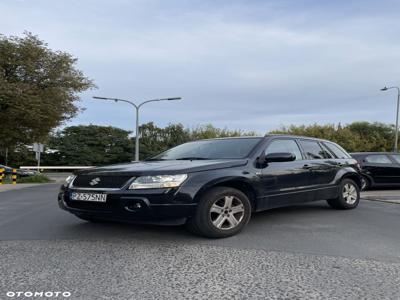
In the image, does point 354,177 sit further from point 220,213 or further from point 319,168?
point 220,213

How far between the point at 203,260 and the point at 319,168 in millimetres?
3483

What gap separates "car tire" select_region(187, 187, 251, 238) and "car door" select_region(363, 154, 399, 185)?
8623mm

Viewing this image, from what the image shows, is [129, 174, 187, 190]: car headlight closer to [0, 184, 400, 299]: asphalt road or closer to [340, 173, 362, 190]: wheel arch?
[0, 184, 400, 299]: asphalt road

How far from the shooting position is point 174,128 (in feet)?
213

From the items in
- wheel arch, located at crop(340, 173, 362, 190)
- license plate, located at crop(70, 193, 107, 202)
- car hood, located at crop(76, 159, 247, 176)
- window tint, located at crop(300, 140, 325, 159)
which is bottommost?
license plate, located at crop(70, 193, 107, 202)

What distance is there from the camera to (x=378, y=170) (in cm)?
1312

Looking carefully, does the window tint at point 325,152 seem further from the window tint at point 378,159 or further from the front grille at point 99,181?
the window tint at point 378,159

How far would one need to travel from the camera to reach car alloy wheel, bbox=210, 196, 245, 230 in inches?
215

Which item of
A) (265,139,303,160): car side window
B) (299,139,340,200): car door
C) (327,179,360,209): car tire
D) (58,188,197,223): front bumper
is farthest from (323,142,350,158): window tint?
(58,188,197,223): front bumper

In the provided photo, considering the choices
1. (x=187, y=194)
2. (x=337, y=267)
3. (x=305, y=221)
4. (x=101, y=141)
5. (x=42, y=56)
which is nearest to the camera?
(x=337, y=267)

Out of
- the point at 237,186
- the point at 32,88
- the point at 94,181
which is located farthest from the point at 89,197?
the point at 32,88

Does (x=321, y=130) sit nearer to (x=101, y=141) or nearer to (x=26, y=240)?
(x=101, y=141)

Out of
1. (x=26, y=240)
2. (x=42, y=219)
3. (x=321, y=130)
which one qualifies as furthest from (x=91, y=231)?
(x=321, y=130)

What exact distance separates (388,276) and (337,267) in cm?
48
